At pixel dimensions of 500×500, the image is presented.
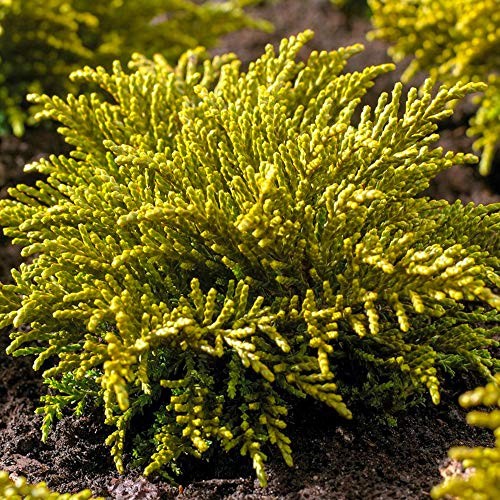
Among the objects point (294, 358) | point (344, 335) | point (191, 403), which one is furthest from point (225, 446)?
point (344, 335)

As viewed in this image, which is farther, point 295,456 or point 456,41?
point 456,41

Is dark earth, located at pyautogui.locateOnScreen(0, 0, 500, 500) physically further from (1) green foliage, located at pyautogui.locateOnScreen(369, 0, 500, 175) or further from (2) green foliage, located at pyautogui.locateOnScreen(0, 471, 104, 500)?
(1) green foliage, located at pyautogui.locateOnScreen(369, 0, 500, 175)

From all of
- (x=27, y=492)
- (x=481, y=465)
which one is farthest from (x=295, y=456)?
(x=27, y=492)

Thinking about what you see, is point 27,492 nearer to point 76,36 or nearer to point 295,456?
point 295,456

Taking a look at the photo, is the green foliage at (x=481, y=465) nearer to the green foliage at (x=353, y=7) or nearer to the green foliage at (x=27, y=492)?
the green foliage at (x=27, y=492)

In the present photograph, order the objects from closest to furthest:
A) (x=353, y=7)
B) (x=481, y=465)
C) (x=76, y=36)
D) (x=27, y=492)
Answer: (x=481, y=465) → (x=27, y=492) → (x=76, y=36) → (x=353, y=7)

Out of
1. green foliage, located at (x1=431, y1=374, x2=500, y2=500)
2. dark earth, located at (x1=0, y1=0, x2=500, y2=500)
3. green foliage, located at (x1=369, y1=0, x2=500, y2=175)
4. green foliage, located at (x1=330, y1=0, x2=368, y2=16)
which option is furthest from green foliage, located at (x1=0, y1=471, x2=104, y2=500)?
green foliage, located at (x1=330, y1=0, x2=368, y2=16)

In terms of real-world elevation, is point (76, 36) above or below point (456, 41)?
above

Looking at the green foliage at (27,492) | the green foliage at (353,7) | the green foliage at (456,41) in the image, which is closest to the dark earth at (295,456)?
the green foliage at (27,492)
